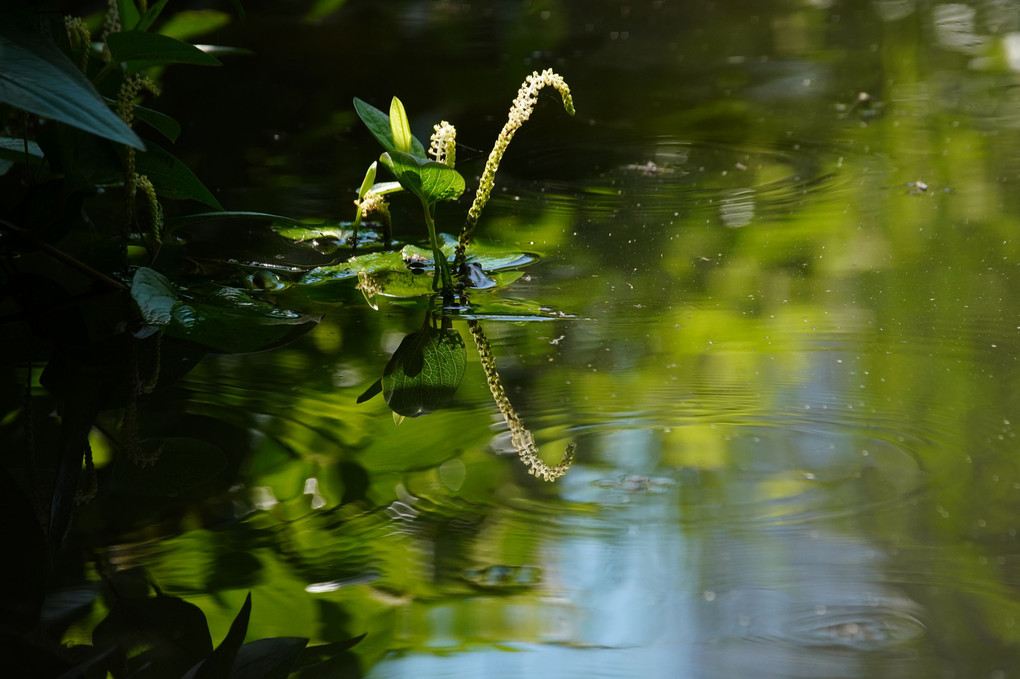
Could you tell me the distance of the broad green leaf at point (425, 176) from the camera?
93 centimetres

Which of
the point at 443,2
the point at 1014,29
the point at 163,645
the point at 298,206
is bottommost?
the point at 163,645

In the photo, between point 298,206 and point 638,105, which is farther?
point 638,105

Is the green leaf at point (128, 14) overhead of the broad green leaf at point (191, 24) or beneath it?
beneath

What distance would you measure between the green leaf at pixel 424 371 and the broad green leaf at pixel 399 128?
0.60 ft

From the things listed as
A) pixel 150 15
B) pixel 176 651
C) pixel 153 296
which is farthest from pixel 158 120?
pixel 176 651

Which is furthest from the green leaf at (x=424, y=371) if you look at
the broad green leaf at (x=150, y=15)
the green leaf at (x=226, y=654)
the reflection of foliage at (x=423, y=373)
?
the broad green leaf at (x=150, y=15)

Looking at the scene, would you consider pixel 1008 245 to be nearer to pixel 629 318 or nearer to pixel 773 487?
pixel 629 318

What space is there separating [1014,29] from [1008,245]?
127cm

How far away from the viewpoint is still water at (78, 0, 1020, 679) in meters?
0.53

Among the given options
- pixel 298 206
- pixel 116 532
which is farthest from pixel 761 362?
pixel 298 206

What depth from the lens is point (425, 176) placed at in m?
0.96

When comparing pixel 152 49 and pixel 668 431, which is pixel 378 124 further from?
pixel 668 431

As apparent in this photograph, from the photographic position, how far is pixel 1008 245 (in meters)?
1.05

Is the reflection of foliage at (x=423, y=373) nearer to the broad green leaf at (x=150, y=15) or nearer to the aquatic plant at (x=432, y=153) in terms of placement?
the aquatic plant at (x=432, y=153)
